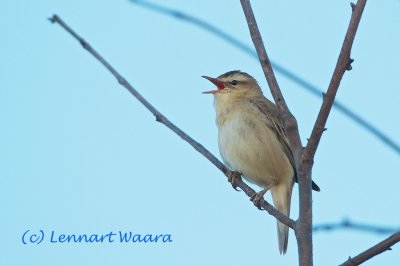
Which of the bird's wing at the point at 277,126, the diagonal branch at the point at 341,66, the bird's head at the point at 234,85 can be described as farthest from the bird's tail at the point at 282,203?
the diagonal branch at the point at 341,66

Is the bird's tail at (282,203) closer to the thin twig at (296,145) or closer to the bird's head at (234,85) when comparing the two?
the bird's head at (234,85)

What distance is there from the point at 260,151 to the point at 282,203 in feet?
1.90

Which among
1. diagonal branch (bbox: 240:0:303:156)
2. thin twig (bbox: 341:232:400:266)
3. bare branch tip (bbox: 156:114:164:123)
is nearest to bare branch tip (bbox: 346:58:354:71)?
diagonal branch (bbox: 240:0:303:156)

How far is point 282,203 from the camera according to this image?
239 inches

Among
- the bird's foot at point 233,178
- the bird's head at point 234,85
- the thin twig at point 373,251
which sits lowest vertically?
the thin twig at point 373,251

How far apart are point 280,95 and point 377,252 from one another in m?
0.97

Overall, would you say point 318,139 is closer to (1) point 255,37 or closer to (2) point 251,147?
(1) point 255,37

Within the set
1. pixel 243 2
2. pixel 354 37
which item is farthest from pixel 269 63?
pixel 354 37

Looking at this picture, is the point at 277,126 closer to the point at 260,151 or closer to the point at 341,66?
the point at 260,151

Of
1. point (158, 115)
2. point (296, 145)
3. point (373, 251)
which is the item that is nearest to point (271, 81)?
point (296, 145)

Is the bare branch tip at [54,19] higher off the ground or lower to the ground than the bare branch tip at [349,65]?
higher

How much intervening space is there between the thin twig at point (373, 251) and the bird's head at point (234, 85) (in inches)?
169

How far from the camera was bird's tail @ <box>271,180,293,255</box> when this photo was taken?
598cm

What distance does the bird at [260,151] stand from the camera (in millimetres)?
6027
